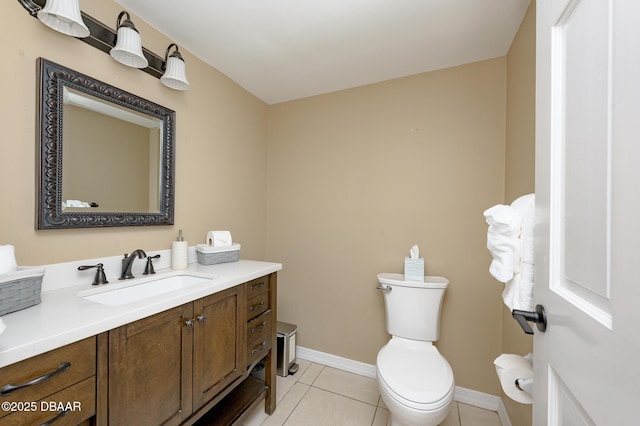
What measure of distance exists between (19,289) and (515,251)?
163cm

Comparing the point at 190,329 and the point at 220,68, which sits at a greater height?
the point at 220,68

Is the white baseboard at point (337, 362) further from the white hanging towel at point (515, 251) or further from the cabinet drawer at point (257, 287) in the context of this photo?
the white hanging towel at point (515, 251)

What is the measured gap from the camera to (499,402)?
5.54ft

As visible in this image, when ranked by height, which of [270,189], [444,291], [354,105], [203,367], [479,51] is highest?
[479,51]

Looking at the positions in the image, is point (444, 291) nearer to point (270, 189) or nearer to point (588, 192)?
point (588, 192)

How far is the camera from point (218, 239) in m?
1.73

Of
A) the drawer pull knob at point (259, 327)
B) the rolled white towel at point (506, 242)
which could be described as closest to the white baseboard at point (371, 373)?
the drawer pull knob at point (259, 327)

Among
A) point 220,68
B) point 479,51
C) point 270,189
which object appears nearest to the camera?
point 479,51

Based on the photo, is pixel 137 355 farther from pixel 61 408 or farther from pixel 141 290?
pixel 141 290

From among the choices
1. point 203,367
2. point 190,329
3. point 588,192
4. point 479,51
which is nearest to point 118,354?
point 190,329

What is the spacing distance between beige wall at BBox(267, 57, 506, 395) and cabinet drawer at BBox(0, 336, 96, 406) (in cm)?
166

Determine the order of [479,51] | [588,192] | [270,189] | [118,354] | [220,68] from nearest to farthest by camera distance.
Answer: [588,192]
[118,354]
[479,51]
[220,68]
[270,189]

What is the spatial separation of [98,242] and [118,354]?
69 centimetres

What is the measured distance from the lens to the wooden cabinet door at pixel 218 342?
1.16m
